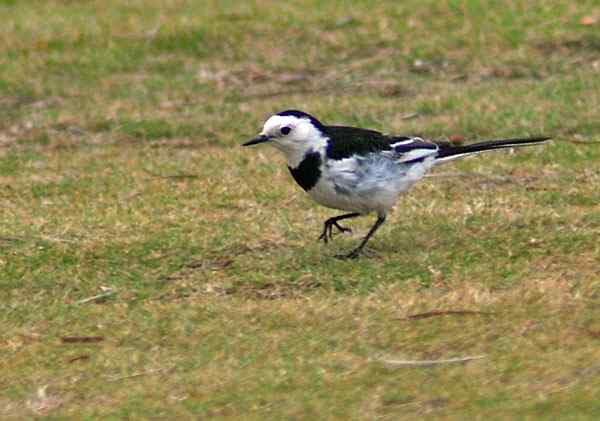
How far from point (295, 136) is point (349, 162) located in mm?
333

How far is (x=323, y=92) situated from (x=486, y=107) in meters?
1.55

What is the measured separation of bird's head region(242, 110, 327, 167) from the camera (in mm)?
7770

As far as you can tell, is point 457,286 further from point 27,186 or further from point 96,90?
point 96,90

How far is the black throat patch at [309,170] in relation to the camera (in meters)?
7.67

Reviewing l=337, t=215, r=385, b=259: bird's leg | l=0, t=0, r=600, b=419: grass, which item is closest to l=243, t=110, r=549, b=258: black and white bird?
l=337, t=215, r=385, b=259: bird's leg

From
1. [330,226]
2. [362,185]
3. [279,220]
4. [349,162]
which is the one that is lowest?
[279,220]

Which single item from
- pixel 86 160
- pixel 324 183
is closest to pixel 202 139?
pixel 86 160

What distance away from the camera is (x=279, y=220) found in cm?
863

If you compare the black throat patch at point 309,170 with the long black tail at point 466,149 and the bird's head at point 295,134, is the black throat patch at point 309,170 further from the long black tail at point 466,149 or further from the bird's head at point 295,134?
the long black tail at point 466,149

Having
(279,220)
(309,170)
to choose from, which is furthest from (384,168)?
(279,220)

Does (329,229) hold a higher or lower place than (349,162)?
lower

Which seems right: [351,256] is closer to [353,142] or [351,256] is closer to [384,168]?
[384,168]

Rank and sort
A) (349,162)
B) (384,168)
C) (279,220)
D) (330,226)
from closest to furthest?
(349,162) < (384,168) < (330,226) < (279,220)

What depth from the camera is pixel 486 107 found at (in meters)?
11.1
